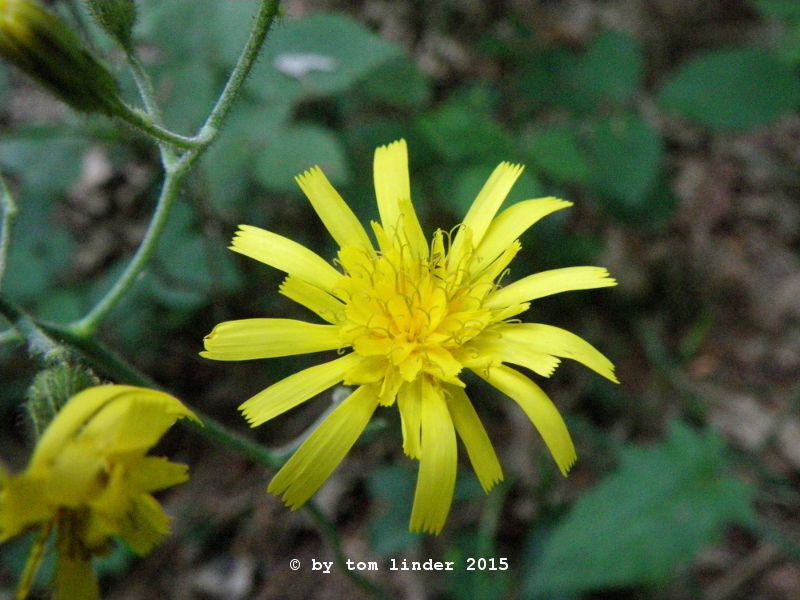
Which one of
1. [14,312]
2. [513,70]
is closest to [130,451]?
[14,312]

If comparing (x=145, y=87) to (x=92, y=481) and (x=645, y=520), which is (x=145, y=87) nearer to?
(x=92, y=481)

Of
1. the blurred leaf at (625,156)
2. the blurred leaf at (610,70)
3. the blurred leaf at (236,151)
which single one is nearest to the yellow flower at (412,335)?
the blurred leaf at (236,151)

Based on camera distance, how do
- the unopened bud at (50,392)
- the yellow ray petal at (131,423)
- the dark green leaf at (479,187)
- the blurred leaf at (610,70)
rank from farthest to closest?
1. the blurred leaf at (610,70)
2. the dark green leaf at (479,187)
3. the unopened bud at (50,392)
4. the yellow ray petal at (131,423)

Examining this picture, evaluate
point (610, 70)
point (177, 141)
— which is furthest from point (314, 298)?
point (610, 70)

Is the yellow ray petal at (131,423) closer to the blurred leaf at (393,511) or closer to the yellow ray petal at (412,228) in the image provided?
the yellow ray petal at (412,228)

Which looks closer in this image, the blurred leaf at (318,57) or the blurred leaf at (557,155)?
the blurred leaf at (557,155)

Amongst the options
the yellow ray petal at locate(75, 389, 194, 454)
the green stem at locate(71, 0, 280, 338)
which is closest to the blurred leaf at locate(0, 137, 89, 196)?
the green stem at locate(71, 0, 280, 338)

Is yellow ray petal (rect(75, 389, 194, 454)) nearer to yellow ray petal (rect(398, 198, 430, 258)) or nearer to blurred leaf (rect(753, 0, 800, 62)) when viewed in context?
yellow ray petal (rect(398, 198, 430, 258))
